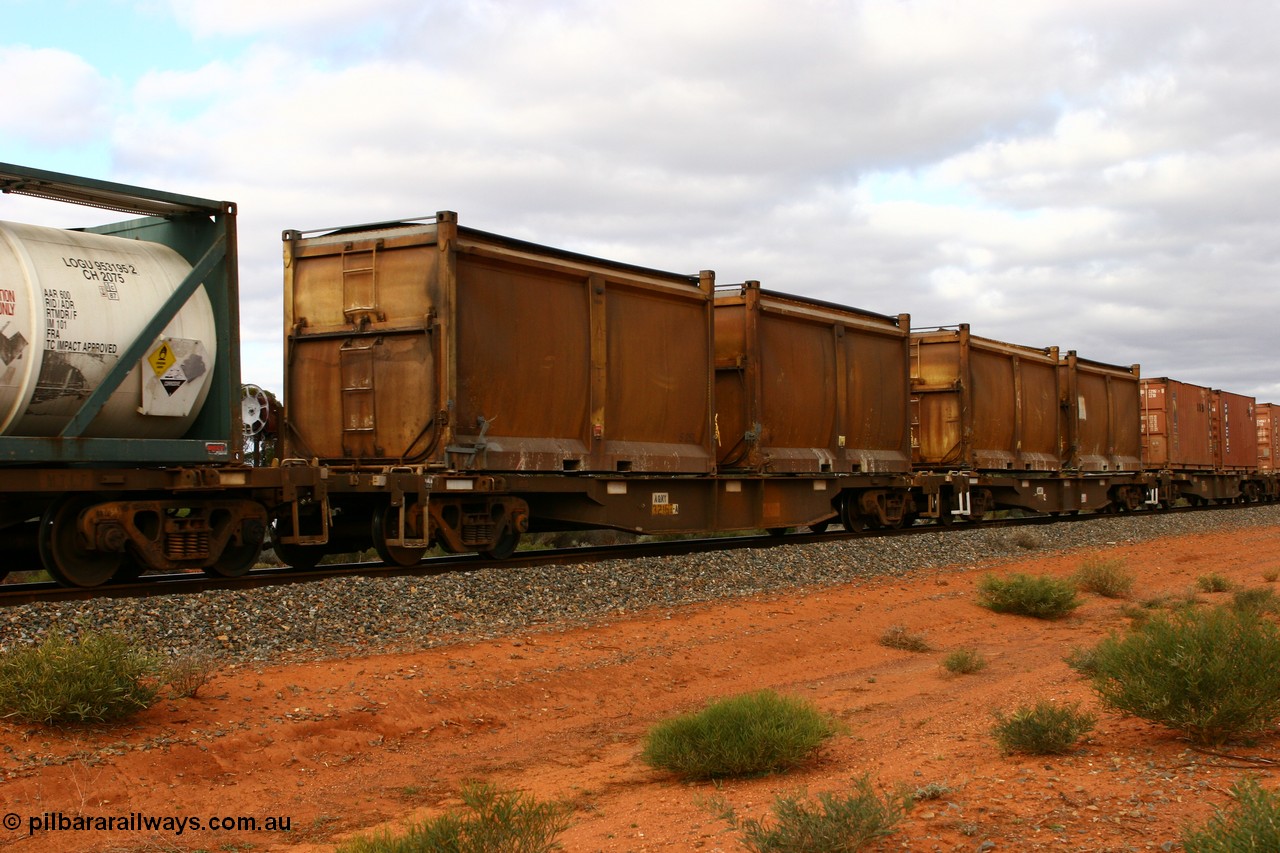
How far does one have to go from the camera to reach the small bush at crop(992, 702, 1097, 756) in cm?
580

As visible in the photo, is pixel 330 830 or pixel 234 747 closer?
pixel 330 830

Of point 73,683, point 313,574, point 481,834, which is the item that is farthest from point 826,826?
point 313,574

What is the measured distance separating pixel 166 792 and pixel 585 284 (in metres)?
9.10

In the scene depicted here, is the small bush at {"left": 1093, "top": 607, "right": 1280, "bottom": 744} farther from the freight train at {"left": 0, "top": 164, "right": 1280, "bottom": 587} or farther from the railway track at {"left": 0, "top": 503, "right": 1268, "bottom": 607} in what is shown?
the freight train at {"left": 0, "top": 164, "right": 1280, "bottom": 587}

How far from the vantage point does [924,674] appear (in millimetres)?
9266

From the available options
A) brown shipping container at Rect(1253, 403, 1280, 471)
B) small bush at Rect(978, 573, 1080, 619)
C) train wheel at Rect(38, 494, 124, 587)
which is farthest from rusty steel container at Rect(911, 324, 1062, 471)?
brown shipping container at Rect(1253, 403, 1280, 471)

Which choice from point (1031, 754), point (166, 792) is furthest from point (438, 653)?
point (1031, 754)

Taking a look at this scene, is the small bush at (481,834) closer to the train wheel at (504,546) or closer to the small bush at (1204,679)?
the small bush at (1204,679)

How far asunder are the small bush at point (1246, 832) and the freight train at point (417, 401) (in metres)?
8.12

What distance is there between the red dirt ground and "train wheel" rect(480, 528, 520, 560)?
9.62ft

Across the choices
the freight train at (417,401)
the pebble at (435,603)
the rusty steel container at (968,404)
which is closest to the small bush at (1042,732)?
the pebble at (435,603)

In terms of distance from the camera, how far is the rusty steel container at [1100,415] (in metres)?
27.4

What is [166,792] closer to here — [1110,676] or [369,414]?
[1110,676]

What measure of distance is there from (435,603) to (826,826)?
20.4 ft
